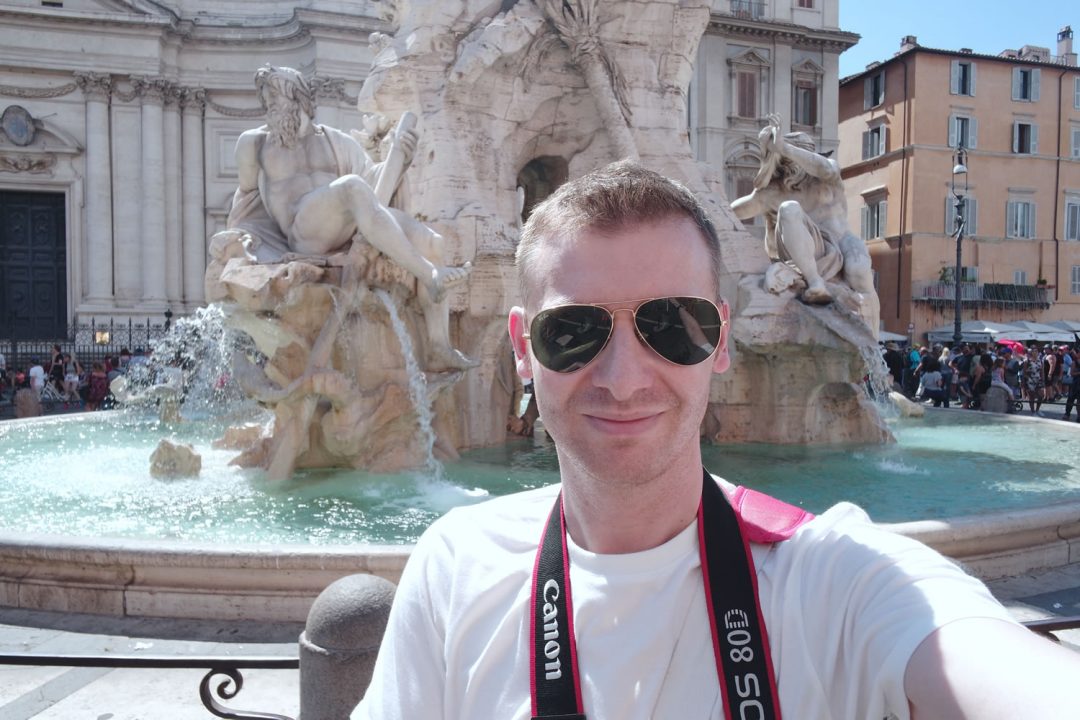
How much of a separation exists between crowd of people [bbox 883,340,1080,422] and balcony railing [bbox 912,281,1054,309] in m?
12.7

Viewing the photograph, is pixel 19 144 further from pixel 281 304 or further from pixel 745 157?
pixel 281 304

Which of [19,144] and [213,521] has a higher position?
[19,144]

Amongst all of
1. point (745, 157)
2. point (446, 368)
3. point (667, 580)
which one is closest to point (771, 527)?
point (667, 580)

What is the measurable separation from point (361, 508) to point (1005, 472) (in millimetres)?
5206

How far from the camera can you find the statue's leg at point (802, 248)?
28.3 ft

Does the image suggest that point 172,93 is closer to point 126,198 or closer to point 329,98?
point 126,198

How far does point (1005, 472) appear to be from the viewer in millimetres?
7352

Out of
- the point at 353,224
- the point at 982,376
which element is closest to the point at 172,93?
the point at 982,376

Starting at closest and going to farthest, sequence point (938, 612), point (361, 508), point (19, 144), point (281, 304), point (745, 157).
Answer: point (938, 612) < point (361, 508) < point (281, 304) < point (19, 144) < point (745, 157)

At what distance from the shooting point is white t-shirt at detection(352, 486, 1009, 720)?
1072mm

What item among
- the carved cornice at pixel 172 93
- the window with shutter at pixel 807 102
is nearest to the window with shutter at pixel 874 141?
the window with shutter at pixel 807 102

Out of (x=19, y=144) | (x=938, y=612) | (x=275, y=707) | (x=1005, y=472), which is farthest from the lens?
(x=19, y=144)

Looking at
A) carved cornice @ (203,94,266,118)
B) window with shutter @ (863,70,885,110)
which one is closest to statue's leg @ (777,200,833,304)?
carved cornice @ (203,94,266,118)

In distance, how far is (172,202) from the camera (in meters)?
31.2
